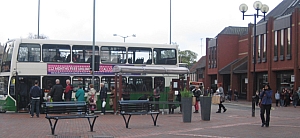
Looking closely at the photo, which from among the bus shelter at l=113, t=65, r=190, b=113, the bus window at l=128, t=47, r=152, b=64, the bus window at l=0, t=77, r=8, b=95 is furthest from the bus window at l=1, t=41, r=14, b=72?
the bus window at l=128, t=47, r=152, b=64

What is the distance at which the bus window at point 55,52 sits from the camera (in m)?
24.3

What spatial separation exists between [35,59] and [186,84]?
8662 millimetres

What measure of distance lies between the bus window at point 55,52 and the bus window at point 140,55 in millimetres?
3786

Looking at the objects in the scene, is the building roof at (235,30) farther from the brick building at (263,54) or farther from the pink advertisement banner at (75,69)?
the pink advertisement banner at (75,69)

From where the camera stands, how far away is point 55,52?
80.2 ft

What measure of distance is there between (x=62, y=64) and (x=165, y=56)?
643 cm

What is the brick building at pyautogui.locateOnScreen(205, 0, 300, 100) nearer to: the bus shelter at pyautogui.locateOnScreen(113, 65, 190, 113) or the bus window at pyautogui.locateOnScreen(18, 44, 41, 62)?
the bus shelter at pyautogui.locateOnScreen(113, 65, 190, 113)

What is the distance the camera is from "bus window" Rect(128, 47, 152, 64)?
1020 inches

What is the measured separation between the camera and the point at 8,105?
2380 cm

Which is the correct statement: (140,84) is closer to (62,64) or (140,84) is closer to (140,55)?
(140,55)

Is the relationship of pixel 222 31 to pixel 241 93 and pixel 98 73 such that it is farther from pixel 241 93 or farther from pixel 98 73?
pixel 98 73

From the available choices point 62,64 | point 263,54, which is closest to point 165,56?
point 62,64

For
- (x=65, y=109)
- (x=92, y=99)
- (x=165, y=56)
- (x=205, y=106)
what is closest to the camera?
(x=65, y=109)

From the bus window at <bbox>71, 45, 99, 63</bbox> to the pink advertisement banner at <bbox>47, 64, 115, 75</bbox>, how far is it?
0.32 m
